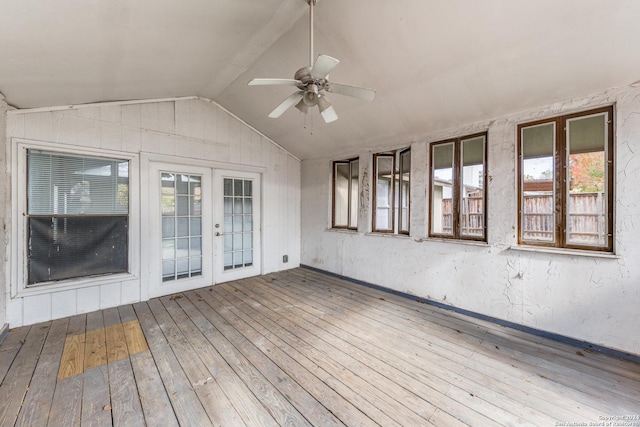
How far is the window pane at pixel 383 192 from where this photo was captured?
13.6ft

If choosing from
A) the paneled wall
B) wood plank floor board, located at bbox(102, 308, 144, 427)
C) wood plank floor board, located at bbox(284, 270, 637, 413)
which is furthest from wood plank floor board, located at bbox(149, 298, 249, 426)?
wood plank floor board, located at bbox(284, 270, 637, 413)

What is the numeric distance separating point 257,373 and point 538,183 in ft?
11.0

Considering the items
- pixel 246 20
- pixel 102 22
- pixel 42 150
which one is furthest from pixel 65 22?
pixel 42 150

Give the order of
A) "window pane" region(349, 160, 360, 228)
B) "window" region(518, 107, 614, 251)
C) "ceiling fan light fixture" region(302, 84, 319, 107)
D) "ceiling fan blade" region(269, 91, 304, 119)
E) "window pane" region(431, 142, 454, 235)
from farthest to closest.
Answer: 1. "window pane" region(349, 160, 360, 228)
2. "window pane" region(431, 142, 454, 235)
3. "window" region(518, 107, 614, 251)
4. "ceiling fan blade" region(269, 91, 304, 119)
5. "ceiling fan light fixture" region(302, 84, 319, 107)

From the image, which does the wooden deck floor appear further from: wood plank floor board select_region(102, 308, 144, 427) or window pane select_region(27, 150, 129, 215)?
window pane select_region(27, 150, 129, 215)

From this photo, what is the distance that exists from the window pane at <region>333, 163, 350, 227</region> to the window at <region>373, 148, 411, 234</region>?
30.8 inches

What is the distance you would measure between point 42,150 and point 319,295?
3.85 meters

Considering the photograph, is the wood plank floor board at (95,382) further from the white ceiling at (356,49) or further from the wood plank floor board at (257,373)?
the white ceiling at (356,49)

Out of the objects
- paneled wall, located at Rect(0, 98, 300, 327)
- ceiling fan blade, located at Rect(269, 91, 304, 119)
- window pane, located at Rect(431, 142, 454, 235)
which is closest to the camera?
ceiling fan blade, located at Rect(269, 91, 304, 119)

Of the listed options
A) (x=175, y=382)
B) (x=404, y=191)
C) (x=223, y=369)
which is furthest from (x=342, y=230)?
(x=175, y=382)

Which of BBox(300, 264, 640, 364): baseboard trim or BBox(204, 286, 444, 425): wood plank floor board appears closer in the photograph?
BBox(204, 286, 444, 425): wood plank floor board

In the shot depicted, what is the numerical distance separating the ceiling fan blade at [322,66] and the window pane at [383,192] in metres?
2.58

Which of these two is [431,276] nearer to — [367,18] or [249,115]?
[367,18]

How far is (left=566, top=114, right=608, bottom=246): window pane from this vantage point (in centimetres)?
238
